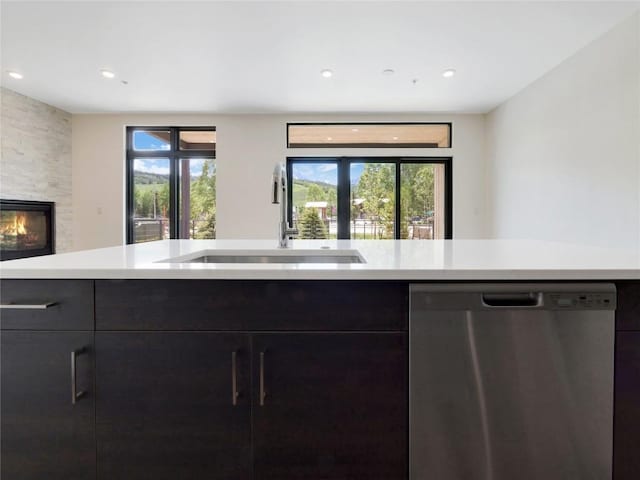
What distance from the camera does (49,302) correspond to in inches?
38.5

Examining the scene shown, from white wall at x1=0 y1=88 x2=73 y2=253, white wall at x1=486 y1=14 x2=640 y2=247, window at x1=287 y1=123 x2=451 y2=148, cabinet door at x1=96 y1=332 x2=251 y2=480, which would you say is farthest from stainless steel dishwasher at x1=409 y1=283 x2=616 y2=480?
white wall at x1=0 y1=88 x2=73 y2=253

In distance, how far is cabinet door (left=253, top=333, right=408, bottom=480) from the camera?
0.99 metres

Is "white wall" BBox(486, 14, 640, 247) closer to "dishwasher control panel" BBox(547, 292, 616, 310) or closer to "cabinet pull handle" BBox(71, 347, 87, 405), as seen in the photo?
"dishwasher control panel" BBox(547, 292, 616, 310)

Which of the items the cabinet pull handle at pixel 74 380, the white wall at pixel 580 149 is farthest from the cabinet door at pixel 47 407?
the white wall at pixel 580 149

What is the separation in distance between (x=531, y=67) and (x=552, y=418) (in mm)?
4049

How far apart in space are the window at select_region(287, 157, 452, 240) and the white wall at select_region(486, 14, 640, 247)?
3.50 ft

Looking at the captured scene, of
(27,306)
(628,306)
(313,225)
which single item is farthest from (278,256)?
(313,225)

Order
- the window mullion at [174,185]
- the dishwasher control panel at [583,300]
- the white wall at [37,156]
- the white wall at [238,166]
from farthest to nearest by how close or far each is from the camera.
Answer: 1. the window mullion at [174,185]
2. the white wall at [238,166]
3. the white wall at [37,156]
4. the dishwasher control panel at [583,300]

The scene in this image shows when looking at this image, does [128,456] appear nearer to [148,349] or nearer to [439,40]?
[148,349]

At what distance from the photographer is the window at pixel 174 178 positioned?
5.66 meters

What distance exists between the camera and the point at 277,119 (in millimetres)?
5500

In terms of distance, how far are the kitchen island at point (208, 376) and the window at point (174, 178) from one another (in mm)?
4855

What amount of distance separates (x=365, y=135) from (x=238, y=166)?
2.03 m

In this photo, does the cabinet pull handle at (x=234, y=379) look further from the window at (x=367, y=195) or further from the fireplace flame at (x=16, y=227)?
the fireplace flame at (x=16, y=227)
